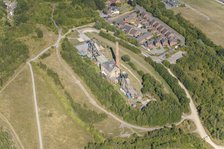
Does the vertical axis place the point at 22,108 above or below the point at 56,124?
above

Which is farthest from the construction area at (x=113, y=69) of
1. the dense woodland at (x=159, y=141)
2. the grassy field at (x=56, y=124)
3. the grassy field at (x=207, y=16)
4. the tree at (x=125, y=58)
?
the grassy field at (x=207, y=16)

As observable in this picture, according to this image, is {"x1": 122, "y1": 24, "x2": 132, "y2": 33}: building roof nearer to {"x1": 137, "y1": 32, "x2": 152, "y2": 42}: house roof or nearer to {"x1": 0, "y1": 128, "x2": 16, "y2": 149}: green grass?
{"x1": 137, "y1": 32, "x2": 152, "y2": 42}: house roof

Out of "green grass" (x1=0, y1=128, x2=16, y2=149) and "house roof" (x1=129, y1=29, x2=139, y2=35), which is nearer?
"green grass" (x1=0, y1=128, x2=16, y2=149)

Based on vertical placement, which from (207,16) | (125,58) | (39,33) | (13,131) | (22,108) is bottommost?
(207,16)

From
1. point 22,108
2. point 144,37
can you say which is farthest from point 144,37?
point 22,108

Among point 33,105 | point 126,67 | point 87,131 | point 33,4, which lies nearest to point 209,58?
Answer: point 126,67

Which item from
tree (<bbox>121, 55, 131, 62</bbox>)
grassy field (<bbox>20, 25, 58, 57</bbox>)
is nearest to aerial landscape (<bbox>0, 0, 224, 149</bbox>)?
tree (<bbox>121, 55, 131, 62</bbox>)

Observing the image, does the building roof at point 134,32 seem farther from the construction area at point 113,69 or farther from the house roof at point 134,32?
the construction area at point 113,69

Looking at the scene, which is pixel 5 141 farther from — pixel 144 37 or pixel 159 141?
pixel 144 37
